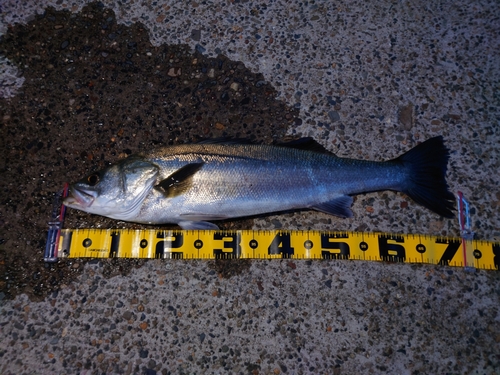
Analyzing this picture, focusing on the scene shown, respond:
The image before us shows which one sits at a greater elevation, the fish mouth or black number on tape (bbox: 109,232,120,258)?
the fish mouth

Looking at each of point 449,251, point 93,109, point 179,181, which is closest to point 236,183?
point 179,181

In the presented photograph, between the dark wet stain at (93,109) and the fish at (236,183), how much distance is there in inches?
12.1

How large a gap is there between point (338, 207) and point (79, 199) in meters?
2.22

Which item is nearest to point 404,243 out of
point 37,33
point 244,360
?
point 244,360

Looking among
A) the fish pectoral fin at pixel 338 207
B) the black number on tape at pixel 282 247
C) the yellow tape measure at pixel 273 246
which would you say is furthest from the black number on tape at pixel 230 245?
the fish pectoral fin at pixel 338 207

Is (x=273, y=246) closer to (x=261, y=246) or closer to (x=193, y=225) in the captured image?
(x=261, y=246)

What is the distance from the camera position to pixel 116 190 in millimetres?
2889

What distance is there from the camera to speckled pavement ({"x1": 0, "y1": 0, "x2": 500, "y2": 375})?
279cm

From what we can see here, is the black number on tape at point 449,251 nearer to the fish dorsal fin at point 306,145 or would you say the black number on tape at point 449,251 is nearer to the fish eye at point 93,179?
the fish dorsal fin at point 306,145

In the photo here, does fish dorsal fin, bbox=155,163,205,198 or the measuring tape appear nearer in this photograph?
fish dorsal fin, bbox=155,163,205,198

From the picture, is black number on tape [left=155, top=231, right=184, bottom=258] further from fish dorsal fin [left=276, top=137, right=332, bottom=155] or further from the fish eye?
fish dorsal fin [left=276, top=137, right=332, bottom=155]

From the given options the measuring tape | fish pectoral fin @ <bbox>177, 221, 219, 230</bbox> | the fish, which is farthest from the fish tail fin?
fish pectoral fin @ <bbox>177, 221, 219, 230</bbox>

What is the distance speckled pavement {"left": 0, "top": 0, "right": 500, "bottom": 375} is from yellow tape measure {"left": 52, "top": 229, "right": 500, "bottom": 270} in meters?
0.10

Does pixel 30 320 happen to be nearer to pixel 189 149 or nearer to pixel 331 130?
pixel 189 149
